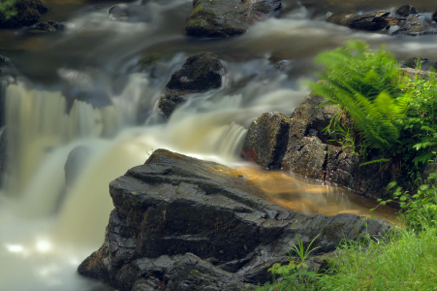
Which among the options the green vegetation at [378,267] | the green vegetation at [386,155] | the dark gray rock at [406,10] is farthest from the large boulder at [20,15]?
the green vegetation at [378,267]

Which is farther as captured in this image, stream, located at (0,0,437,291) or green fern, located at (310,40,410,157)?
stream, located at (0,0,437,291)

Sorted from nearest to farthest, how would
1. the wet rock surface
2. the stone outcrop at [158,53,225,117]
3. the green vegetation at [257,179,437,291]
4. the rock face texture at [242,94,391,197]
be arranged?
the green vegetation at [257,179,437,291]
the rock face texture at [242,94,391,197]
the stone outcrop at [158,53,225,117]
the wet rock surface

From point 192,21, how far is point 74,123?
5.22 meters

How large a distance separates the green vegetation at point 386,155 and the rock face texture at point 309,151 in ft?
Result: 0.65

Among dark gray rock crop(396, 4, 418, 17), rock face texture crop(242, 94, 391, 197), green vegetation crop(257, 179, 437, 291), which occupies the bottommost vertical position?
rock face texture crop(242, 94, 391, 197)

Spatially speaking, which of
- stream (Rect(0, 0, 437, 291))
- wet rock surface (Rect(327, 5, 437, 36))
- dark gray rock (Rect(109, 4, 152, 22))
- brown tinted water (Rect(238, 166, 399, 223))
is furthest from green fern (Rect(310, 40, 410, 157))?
dark gray rock (Rect(109, 4, 152, 22))

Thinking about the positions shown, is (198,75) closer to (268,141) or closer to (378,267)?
(268,141)

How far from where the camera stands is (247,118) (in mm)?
8305

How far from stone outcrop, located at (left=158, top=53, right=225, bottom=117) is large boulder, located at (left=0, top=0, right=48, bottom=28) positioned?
6.80 meters

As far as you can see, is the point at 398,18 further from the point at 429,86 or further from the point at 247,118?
the point at 429,86

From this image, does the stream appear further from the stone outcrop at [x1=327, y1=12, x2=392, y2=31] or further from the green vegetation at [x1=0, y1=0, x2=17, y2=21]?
the green vegetation at [x1=0, y1=0, x2=17, y2=21]

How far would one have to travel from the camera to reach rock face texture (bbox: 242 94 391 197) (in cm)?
591

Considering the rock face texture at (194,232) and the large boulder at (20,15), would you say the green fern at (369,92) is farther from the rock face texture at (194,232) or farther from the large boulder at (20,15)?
the large boulder at (20,15)

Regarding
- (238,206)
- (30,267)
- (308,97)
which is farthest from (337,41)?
(30,267)
